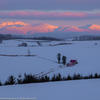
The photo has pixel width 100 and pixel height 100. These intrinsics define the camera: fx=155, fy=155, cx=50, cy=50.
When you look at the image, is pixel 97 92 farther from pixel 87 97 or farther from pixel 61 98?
pixel 61 98

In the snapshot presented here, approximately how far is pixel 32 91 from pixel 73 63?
723 inches

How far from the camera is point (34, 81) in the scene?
27.9 feet

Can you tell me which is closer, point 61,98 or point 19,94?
point 61,98

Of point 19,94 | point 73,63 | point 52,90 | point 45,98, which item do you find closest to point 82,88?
Result: point 52,90

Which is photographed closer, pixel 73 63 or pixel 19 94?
pixel 19 94

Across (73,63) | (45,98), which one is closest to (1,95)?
(45,98)

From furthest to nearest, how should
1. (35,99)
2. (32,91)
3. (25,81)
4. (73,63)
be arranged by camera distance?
(73,63) → (25,81) → (32,91) → (35,99)

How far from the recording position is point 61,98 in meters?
5.54

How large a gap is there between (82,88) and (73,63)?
58.3 feet

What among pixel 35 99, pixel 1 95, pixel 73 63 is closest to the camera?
pixel 35 99

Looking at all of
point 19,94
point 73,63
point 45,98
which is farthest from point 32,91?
point 73,63

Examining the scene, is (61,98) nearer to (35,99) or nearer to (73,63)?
(35,99)

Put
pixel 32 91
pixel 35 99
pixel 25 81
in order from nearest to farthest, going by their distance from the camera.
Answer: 1. pixel 35 99
2. pixel 32 91
3. pixel 25 81

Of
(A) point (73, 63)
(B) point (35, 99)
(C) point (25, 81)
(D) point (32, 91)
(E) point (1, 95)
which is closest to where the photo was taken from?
(B) point (35, 99)
